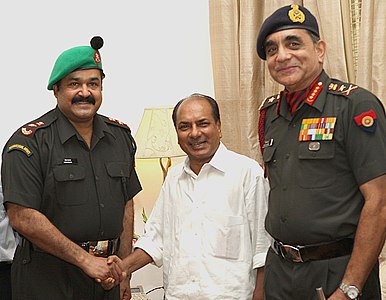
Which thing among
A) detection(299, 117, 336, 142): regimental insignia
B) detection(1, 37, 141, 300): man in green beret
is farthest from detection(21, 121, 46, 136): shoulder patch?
detection(299, 117, 336, 142): regimental insignia

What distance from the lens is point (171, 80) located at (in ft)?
12.0

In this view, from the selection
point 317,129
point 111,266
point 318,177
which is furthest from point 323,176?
point 111,266

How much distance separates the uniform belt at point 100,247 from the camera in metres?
2.43

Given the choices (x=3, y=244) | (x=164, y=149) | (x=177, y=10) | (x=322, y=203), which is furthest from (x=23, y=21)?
(x=322, y=203)

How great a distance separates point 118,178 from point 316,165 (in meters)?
0.87

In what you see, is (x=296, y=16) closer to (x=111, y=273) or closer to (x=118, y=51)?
(x=111, y=273)

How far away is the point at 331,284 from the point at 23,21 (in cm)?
232

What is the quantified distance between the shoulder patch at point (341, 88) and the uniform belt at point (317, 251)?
48 centimetres

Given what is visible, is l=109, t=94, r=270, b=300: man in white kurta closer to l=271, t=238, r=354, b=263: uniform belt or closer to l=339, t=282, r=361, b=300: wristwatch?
l=271, t=238, r=354, b=263: uniform belt

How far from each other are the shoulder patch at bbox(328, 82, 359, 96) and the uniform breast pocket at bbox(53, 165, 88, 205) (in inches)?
39.0

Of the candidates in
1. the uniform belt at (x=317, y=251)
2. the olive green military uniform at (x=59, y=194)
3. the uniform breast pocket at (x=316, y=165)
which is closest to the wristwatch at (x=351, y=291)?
the uniform belt at (x=317, y=251)

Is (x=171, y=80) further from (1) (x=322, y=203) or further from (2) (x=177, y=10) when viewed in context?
(1) (x=322, y=203)

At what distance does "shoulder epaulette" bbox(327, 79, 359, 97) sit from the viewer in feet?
6.71

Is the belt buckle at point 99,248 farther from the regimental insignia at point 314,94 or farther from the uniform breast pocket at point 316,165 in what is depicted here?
the regimental insignia at point 314,94
